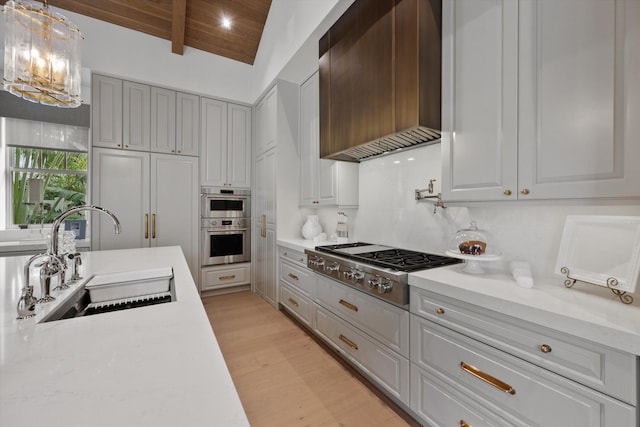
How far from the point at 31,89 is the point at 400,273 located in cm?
239

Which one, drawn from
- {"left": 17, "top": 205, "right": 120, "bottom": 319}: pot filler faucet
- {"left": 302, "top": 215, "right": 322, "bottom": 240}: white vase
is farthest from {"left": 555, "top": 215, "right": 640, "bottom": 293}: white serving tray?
{"left": 302, "top": 215, "right": 322, "bottom": 240}: white vase

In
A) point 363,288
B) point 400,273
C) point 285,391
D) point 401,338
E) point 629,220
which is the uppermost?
point 629,220

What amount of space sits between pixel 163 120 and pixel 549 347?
4165 mm

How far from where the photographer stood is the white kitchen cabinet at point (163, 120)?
3.40 meters

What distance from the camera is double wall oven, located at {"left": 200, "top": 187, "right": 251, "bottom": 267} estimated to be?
3.71 metres

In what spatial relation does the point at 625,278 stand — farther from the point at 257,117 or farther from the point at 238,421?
the point at 257,117

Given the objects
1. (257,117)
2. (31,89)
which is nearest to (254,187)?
(257,117)

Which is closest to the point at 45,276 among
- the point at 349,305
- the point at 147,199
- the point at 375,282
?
the point at 375,282

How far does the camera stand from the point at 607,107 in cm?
103

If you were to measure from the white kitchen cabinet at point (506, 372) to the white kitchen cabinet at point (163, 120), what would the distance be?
11.5 feet

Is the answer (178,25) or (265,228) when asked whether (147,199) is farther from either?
(178,25)

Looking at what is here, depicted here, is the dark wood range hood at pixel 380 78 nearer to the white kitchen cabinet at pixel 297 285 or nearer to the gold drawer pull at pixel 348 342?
the white kitchen cabinet at pixel 297 285

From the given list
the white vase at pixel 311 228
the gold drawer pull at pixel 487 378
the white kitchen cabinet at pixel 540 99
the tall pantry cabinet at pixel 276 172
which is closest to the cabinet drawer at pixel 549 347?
the gold drawer pull at pixel 487 378

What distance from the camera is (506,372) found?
111 centimetres
